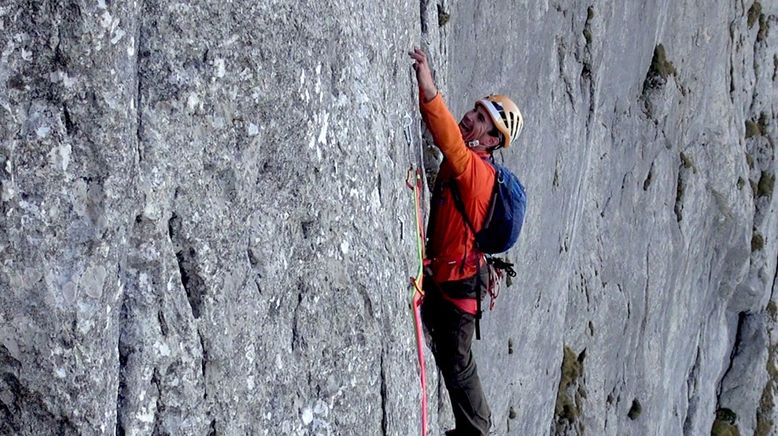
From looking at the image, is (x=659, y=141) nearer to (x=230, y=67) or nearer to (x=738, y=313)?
(x=738, y=313)

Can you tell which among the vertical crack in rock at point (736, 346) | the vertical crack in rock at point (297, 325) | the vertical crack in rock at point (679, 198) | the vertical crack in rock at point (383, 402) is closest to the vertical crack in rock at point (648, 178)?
the vertical crack in rock at point (679, 198)

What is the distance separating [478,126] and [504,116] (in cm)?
29

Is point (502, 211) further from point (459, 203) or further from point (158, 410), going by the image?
point (158, 410)

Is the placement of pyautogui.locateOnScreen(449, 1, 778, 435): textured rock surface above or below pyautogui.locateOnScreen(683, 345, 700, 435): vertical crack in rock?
above

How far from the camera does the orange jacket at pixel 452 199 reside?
8.19 meters

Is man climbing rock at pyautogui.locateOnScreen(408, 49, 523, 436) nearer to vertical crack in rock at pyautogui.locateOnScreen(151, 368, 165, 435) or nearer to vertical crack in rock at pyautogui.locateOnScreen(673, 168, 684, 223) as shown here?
vertical crack in rock at pyautogui.locateOnScreen(151, 368, 165, 435)

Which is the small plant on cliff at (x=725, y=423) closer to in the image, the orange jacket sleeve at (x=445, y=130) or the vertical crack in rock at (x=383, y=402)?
the orange jacket sleeve at (x=445, y=130)

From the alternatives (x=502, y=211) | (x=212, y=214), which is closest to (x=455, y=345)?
(x=502, y=211)

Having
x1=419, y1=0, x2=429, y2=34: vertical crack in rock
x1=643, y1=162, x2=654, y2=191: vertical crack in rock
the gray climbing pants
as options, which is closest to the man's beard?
x1=419, y1=0, x2=429, y2=34: vertical crack in rock

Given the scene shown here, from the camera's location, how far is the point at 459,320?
30.4ft

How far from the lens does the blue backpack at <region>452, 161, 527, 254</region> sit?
28.3ft

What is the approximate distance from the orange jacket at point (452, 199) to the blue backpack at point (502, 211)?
6 cm

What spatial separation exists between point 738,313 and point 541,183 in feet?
68.5

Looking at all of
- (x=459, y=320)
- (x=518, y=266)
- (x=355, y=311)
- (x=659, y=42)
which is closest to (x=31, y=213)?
(x=355, y=311)
